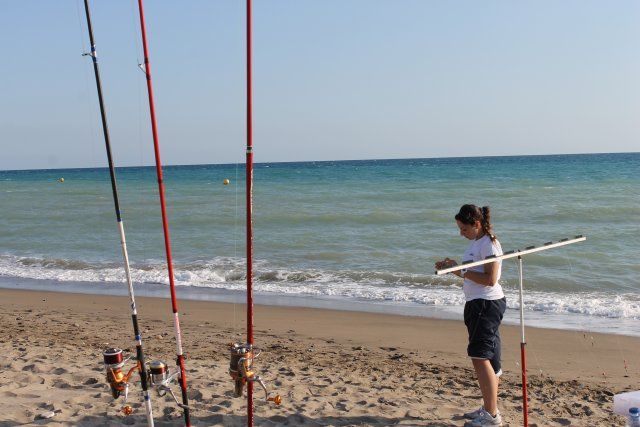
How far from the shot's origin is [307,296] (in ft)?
34.2

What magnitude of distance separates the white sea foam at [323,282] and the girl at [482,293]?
4.86 metres

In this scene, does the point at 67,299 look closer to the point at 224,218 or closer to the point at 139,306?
the point at 139,306

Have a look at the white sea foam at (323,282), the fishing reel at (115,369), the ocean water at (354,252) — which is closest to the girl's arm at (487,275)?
the fishing reel at (115,369)

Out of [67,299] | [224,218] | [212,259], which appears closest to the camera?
[67,299]

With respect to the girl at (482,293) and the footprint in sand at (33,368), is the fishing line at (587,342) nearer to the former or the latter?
the girl at (482,293)

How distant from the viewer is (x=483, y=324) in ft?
14.3

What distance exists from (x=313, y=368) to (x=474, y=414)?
1.87 meters

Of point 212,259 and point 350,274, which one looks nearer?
point 350,274

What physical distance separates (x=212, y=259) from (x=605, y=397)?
962 centimetres

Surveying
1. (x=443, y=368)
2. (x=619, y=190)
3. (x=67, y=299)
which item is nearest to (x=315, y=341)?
(x=443, y=368)

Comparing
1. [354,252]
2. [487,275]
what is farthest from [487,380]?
[354,252]

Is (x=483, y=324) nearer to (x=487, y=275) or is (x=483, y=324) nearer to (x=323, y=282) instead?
(x=487, y=275)

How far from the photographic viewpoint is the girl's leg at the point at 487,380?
4449 mm

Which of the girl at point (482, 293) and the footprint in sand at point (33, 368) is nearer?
the girl at point (482, 293)
